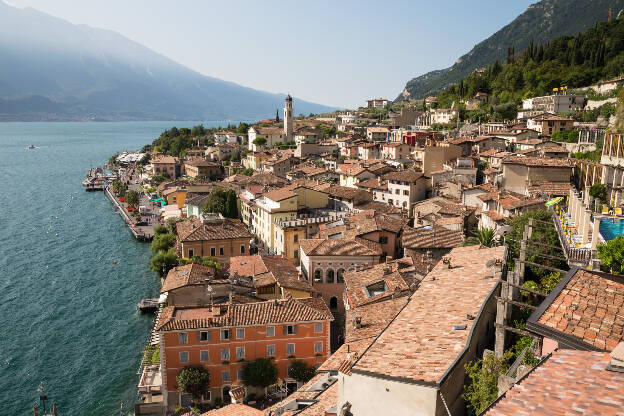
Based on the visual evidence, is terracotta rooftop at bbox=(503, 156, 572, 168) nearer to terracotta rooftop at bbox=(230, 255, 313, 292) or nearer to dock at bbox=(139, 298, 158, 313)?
terracotta rooftop at bbox=(230, 255, 313, 292)

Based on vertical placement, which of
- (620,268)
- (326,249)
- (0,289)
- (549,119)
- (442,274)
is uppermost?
(549,119)

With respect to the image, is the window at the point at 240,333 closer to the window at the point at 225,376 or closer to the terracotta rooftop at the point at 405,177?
the window at the point at 225,376

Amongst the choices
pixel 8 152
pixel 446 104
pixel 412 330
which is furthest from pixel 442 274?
pixel 8 152

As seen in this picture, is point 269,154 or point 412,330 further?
point 269,154

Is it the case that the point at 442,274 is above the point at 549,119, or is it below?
below

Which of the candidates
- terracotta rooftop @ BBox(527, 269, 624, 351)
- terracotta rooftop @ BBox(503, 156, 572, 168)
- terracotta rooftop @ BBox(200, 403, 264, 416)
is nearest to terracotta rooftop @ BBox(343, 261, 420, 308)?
A: terracotta rooftop @ BBox(200, 403, 264, 416)

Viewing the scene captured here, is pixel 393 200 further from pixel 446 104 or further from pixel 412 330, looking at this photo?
pixel 446 104
